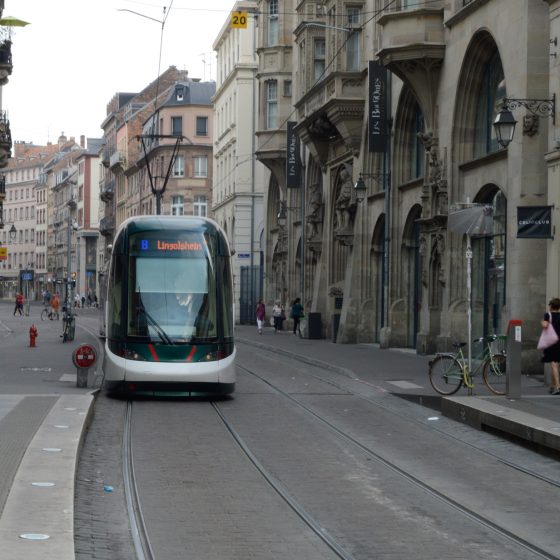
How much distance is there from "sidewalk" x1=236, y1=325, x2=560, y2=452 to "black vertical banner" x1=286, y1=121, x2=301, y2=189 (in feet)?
30.5

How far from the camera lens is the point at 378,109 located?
38.6 m

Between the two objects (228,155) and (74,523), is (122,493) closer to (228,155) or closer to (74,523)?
(74,523)

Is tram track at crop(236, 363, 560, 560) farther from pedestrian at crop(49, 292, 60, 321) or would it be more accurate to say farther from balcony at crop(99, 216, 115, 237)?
balcony at crop(99, 216, 115, 237)

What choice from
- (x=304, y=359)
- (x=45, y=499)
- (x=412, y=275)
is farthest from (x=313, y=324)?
(x=45, y=499)

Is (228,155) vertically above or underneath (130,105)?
underneath

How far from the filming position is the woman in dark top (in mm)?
21172

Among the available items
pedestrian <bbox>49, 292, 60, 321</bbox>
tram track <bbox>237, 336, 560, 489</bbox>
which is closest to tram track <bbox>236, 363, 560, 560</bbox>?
tram track <bbox>237, 336, 560, 489</bbox>

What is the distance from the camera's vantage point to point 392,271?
1539 inches

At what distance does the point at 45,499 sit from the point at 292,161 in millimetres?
43591

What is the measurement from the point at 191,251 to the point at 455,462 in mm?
7968

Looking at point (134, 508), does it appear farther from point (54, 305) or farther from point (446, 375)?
point (54, 305)

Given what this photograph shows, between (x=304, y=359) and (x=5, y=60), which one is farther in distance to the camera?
(x=5, y=60)

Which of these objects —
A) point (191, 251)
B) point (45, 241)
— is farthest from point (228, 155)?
point (45, 241)

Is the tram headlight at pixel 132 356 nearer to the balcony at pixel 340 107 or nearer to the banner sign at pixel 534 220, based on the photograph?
the banner sign at pixel 534 220
